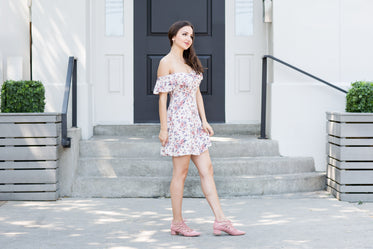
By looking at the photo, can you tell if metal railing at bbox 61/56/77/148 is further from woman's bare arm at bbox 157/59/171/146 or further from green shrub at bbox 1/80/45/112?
woman's bare arm at bbox 157/59/171/146

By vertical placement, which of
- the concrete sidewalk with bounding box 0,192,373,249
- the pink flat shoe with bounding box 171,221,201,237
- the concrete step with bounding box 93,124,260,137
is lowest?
the concrete sidewalk with bounding box 0,192,373,249

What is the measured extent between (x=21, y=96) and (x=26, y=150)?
0.57m

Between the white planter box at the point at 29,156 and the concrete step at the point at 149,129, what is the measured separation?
1.41 m

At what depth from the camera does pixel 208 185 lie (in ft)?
14.9

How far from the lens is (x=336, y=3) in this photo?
6.99m

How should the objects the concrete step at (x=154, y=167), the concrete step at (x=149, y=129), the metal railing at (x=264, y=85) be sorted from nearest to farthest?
the concrete step at (x=154, y=167)
the metal railing at (x=264, y=85)
the concrete step at (x=149, y=129)

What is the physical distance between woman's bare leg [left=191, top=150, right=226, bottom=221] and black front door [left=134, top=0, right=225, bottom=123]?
2930 mm

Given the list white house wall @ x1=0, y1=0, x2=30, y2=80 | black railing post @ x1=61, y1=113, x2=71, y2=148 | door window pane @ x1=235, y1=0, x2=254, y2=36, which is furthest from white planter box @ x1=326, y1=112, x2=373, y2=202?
white house wall @ x1=0, y1=0, x2=30, y2=80

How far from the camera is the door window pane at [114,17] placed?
7.45 metres

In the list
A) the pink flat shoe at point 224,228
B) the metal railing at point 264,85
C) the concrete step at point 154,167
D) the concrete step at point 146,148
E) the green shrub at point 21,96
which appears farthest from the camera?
the metal railing at point 264,85

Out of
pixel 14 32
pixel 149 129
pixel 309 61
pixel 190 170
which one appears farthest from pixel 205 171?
pixel 14 32

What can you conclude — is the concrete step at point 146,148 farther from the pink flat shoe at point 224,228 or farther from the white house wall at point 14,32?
the pink flat shoe at point 224,228

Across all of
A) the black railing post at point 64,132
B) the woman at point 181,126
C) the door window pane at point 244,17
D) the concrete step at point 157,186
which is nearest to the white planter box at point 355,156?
the concrete step at point 157,186

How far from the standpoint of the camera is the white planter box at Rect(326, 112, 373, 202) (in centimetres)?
600
